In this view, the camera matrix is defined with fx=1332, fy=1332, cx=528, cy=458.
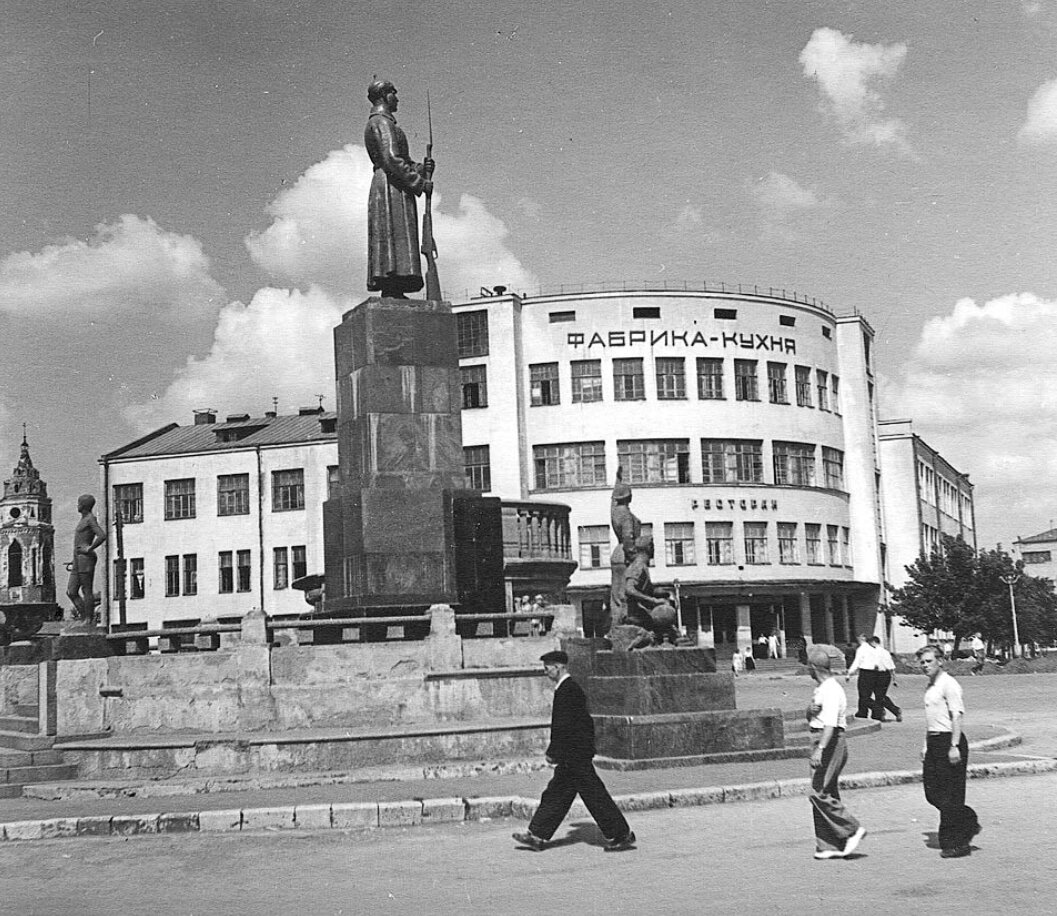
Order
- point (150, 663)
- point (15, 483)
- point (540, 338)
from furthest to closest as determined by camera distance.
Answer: point (15, 483)
point (540, 338)
point (150, 663)

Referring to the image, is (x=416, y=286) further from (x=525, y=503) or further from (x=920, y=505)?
(x=920, y=505)

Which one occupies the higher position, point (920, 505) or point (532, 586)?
point (920, 505)

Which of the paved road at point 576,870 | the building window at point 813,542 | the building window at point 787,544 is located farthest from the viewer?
the building window at point 813,542

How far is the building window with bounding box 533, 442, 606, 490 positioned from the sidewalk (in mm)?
39216

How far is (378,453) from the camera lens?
730 inches

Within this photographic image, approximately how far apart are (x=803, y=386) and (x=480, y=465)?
50.5 ft

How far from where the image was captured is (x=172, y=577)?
60375 mm

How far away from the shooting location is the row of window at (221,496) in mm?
59344

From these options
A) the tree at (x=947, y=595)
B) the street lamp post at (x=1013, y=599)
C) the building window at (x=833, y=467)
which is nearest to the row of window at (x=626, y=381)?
the building window at (x=833, y=467)

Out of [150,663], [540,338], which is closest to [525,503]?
[150,663]

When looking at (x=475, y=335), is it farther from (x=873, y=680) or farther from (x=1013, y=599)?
(x=873, y=680)

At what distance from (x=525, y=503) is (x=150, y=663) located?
14685 millimetres

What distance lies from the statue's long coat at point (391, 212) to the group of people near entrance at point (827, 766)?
1006cm

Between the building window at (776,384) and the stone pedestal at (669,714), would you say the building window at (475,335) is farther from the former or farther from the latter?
the stone pedestal at (669,714)
